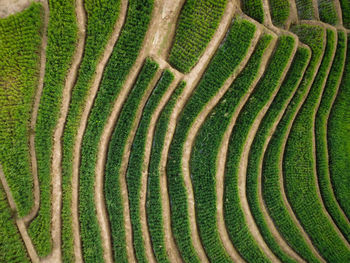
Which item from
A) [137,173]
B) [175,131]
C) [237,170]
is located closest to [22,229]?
[137,173]

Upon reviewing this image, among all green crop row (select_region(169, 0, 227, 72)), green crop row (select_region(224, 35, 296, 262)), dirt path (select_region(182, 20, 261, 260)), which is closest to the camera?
green crop row (select_region(169, 0, 227, 72))

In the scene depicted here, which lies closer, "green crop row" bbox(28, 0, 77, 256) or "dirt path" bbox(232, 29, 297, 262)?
"green crop row" bbox(28, 0, 77, 256)

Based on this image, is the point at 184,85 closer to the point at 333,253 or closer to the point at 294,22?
the point at 294,22

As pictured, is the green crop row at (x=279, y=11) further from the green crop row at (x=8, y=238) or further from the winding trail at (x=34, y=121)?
the green crop row at (x=8, y=238)

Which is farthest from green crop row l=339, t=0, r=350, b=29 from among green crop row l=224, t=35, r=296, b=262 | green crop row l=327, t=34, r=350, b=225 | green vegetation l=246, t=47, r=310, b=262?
green crop row l=224, t=35, r=296, b=262

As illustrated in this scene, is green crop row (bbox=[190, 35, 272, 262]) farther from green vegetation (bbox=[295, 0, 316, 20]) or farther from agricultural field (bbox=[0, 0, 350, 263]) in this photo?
green vegetation (bbox=[295, 0, 316, 20])

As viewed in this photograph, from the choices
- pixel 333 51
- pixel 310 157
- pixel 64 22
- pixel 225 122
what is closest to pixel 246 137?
pixel 225 122
